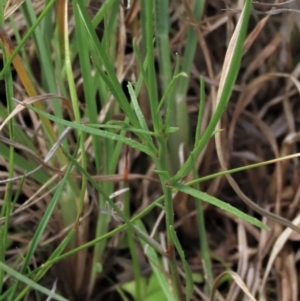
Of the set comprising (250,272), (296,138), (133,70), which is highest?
(133,70)

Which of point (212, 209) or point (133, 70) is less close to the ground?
point (133, 70)

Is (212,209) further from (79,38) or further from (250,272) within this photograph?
(79,38)

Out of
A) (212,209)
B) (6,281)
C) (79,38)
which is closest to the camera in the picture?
(79,38)

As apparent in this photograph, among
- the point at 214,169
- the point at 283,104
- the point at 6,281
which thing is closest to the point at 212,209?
the point at 214,169

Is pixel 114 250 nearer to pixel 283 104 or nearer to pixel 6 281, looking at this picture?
pixel 6 281

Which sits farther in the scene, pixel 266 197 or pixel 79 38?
pixel 266 197

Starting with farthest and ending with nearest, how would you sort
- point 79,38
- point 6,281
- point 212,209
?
point 212,209 < point 6,281 < point 79,38
